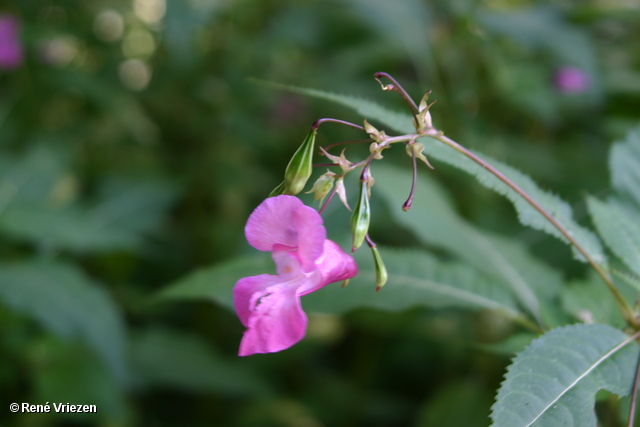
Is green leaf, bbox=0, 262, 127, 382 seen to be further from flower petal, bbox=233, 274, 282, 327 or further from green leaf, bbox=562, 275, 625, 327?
green leaf, bbox=562, 275, 625, 327

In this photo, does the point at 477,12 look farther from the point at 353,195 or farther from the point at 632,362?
the point at 632,362

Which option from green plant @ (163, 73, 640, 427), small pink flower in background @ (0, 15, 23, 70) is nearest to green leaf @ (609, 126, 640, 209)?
green plant @ (163, 73, 640, 427)

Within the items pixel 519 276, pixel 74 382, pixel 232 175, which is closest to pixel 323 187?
pixel 519 276

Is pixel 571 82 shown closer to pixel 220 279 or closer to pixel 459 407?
pixel 459 407

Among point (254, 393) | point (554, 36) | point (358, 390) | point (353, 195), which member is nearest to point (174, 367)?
point (254, 393)

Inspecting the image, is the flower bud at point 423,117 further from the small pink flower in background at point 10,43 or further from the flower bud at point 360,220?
the small pink flower in background at point 10,43

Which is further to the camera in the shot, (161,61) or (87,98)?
(161,61)

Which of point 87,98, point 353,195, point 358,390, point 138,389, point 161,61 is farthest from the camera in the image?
point 161,61
